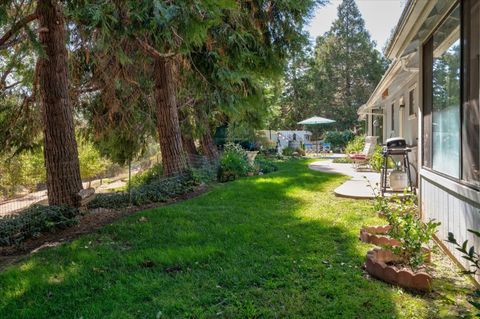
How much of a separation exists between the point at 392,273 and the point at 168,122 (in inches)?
263

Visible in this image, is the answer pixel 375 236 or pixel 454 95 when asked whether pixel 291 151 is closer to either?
pixel 375 236

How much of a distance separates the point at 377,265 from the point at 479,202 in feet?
3.28

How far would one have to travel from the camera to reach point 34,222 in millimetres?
5051

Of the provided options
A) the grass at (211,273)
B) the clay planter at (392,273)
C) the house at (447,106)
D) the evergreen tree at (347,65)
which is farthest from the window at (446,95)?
the evergreen tree at (347,65)

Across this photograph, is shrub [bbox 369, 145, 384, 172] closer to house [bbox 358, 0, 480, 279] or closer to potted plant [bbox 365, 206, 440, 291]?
house [bbox 358, 0, 480, 279]

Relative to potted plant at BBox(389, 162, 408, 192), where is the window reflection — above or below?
above

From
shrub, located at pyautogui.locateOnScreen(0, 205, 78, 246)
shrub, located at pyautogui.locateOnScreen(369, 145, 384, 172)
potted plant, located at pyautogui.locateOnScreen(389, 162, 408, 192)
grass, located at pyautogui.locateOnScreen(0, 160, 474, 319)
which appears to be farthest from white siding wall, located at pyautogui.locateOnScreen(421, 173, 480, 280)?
shrub, located at pyautogui.locateOnScreen(0, 205, 78, 246)

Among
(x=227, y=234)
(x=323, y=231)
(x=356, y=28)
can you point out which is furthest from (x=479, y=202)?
(x=356, y=28)

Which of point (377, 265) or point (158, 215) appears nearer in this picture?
point (377, 265)

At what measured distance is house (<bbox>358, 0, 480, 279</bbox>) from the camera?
319 centimetres

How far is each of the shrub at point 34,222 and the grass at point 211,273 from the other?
0.76m

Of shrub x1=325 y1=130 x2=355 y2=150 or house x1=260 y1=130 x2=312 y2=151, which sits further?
shrub x1=325 y1=130 x2=355 y2=150

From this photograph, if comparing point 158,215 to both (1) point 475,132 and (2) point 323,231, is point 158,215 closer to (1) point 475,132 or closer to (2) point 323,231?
(2) point 323,231

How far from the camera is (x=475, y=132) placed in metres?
3.15
